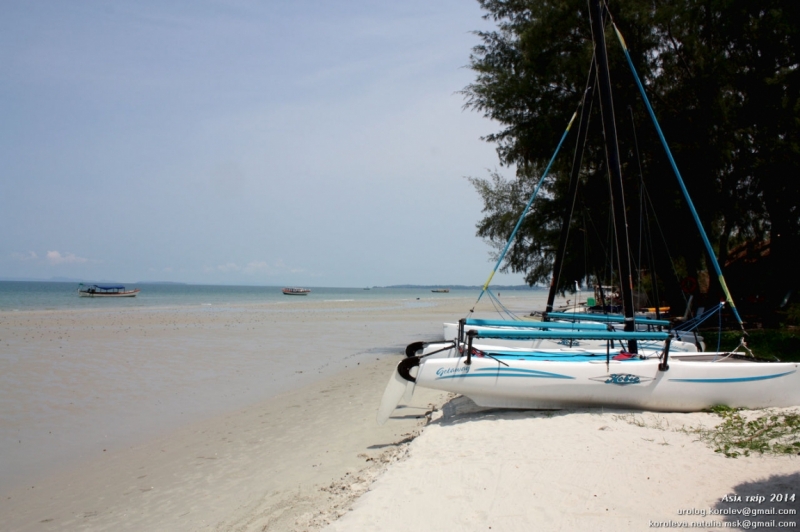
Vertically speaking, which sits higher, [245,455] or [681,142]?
[681,142]

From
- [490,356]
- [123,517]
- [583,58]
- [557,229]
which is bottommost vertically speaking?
[123,517]

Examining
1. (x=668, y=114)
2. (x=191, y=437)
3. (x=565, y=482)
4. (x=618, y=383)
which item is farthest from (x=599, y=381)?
(x=668, y=114)

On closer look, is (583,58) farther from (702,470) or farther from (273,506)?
(273,506)

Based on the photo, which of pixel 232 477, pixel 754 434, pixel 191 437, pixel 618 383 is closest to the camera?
pixel 754 434

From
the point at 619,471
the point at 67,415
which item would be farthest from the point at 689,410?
the point at 67,415

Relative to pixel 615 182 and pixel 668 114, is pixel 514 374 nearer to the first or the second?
pixel 615 182

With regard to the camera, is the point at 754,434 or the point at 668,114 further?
the point at 668,114

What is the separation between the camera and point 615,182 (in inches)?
474

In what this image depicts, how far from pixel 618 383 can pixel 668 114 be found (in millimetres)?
13489

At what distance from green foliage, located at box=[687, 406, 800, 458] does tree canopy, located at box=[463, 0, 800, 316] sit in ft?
38.5

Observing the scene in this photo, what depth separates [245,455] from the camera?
28.0 ft

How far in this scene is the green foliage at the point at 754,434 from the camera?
6535 millimetres

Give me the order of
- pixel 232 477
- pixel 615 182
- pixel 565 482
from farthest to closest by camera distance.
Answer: pixel 615 182
pixel 232 477
pixel 565 482

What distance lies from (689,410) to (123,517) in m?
7.64
